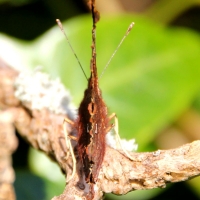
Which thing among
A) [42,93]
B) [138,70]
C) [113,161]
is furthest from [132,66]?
[113,161]

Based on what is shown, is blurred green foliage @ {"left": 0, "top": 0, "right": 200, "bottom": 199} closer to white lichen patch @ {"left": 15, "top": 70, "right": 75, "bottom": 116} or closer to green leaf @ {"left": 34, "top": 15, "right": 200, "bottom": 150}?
green leaf @ {"left": 34, "top": 15, "right": 200, "bottom": 150}

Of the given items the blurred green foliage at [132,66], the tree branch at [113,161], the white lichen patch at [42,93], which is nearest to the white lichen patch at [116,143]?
the tree branch at [113,161]

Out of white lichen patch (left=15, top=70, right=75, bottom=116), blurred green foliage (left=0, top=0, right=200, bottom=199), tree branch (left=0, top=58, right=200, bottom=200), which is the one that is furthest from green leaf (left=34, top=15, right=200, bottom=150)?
tree branch (left=0, top=58, right=200, bottom=200)

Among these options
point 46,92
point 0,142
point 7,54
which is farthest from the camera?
point 7,54

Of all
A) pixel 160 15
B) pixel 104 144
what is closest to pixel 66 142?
pixel 104 144

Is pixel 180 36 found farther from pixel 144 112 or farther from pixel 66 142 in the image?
pixel 66 142

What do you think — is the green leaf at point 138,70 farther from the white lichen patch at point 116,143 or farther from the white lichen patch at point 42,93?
the white lichen patch at point 116,143

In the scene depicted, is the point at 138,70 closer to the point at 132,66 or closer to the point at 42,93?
the point at 132,66
